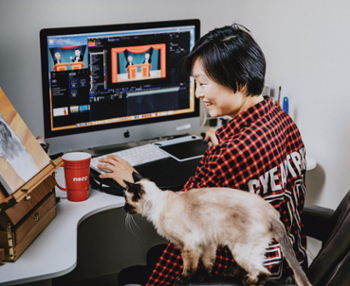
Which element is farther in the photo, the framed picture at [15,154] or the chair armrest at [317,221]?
the chair armrest at [317,221]

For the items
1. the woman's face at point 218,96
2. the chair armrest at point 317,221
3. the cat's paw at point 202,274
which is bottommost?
the chair armrest at point 317,221

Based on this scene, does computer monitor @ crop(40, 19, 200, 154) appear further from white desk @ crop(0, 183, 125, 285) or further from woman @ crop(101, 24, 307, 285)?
woman @ crop(101, 24, 307, 285)

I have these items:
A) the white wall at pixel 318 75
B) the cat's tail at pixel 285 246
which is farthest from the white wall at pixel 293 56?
the cat's tail at pixel 285 246

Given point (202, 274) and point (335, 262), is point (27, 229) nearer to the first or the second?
point (202, 274)

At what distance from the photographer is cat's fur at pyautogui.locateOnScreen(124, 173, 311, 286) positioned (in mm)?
743

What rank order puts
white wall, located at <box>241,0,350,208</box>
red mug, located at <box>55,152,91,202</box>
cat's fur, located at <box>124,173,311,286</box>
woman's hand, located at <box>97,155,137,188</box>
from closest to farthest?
cat's fur, located at <box>124,173,311,286</box> < red mug, located at <box>55,152,91,202</box> < woman's hand, located at <box>97,155,137,188</box> < white wall, located at <box>241,0,350,208</box>

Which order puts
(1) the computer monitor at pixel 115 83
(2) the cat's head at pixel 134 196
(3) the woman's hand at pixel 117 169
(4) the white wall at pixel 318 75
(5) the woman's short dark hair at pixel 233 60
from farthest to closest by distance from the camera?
(4) the white wall at pixel 318 75 → (1) the computer monitor at pixel 115 83 → (3) the woman's hand at pixel 117 169 → (5) the woman's short dark hair at pixel 233 60 → (2) the cat's head at pixel 134 196

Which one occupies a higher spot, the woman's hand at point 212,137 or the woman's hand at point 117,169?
the woman's hand at point 212,137

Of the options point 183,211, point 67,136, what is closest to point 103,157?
point 67,136

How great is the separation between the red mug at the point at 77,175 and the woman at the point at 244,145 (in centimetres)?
38

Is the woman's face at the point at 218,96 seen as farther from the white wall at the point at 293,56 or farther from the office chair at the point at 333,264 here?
the white wall at the point at 293,56

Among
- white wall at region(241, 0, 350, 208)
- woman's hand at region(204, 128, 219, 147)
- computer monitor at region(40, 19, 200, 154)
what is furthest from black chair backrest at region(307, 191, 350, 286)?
computer monitor at region(40, 19, 200, 154)

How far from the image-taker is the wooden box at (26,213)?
909mm

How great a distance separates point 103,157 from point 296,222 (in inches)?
29.1
